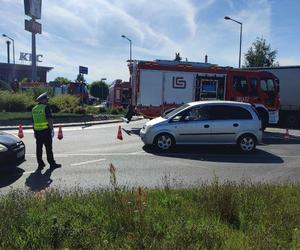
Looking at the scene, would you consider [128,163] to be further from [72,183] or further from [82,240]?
[82,240]

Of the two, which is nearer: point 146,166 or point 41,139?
point 41,139

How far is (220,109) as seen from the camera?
1503 centimetres

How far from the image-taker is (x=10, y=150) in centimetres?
1024

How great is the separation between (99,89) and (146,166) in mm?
Result: 84396

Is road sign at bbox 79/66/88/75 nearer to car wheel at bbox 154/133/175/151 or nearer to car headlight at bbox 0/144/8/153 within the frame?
car wheel at bbox 154/133/175/151

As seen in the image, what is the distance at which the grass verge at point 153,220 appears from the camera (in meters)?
4.64

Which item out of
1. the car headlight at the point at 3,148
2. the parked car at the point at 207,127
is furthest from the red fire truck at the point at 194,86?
the car headlight at the point at 3,148

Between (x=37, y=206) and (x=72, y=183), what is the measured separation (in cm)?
346

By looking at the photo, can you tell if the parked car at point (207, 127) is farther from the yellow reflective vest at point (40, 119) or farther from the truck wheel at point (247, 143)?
the yellow reflective vest at point (40, 119)

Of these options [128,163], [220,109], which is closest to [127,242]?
[128,163]

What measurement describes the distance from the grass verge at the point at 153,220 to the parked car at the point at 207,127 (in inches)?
289

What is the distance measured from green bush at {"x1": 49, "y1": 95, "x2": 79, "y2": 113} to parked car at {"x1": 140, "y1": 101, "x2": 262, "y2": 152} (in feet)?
56.9

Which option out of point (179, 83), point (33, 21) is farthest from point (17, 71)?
point (179, 83)

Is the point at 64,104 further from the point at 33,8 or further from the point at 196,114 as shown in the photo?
the point at 33,8
